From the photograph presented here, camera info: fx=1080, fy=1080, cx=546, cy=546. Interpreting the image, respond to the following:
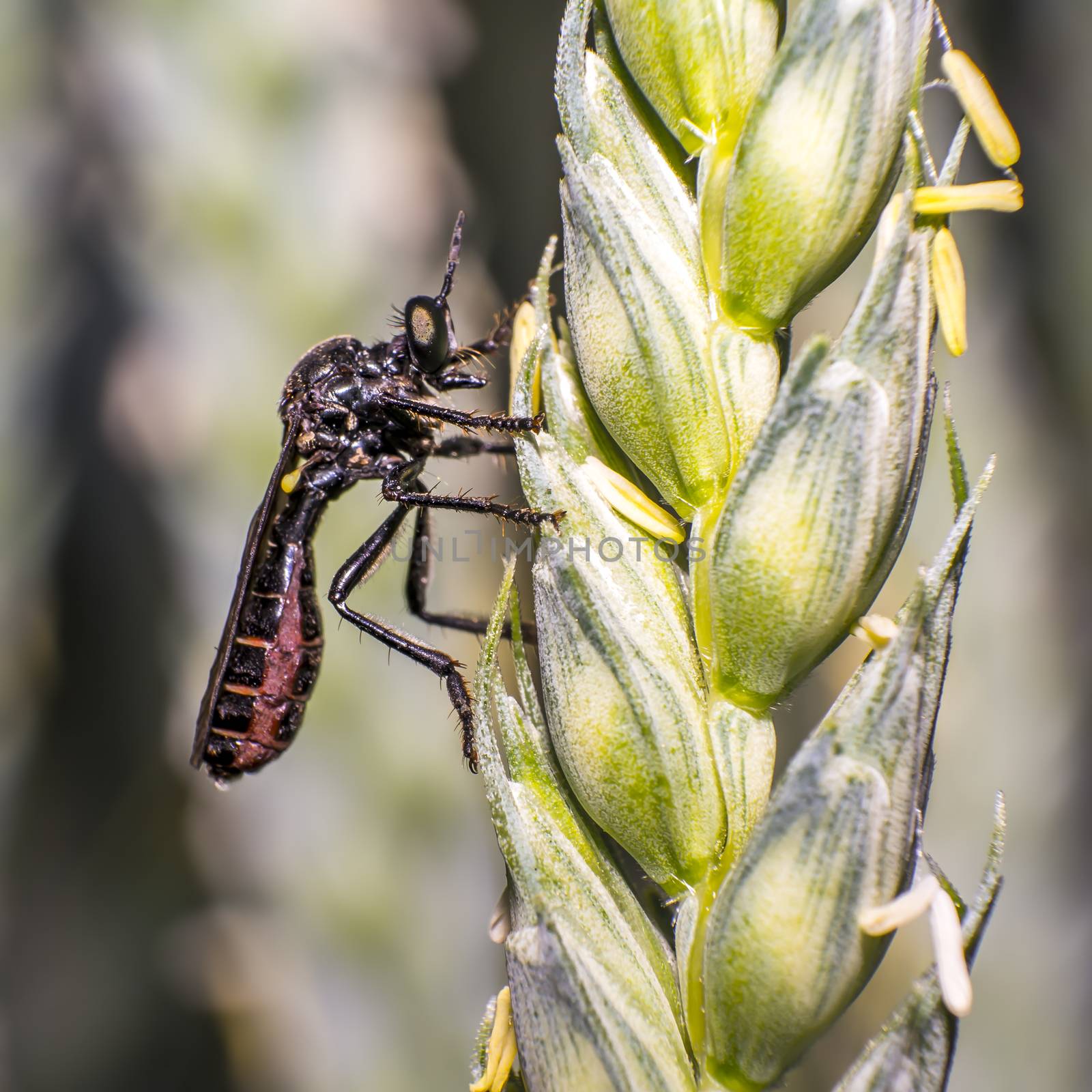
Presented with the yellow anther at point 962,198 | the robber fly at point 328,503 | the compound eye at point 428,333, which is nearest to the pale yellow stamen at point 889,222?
the yellow anther at point 962,198

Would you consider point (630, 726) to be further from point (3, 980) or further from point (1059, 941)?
point (3, 980)

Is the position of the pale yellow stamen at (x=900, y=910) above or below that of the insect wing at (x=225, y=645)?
below

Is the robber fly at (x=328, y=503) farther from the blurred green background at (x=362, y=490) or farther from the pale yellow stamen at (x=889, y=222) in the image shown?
the pale yellow stamen at (x=889, y=222)

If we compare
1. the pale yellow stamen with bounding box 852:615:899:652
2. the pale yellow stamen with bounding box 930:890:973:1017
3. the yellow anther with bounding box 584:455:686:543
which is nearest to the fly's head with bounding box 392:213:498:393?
the yellow anther with bounding box 584:455:686:543

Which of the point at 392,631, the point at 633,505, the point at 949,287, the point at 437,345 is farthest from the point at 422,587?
the point at 949,287

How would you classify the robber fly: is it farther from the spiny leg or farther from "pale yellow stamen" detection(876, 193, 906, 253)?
"pale yellow stamen" detection(876, 193, 906, 253)

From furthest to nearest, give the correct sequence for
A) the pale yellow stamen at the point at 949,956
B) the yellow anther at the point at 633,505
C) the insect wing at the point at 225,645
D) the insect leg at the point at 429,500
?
the insect wing at the point at 225,645, the insect leg at the point at 429,500, the yellow anther at the point at 633,505, the pale yellow stamen at the point at 949,956

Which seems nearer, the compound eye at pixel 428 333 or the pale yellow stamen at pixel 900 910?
the pale yellow stamen at pixel 900 910
